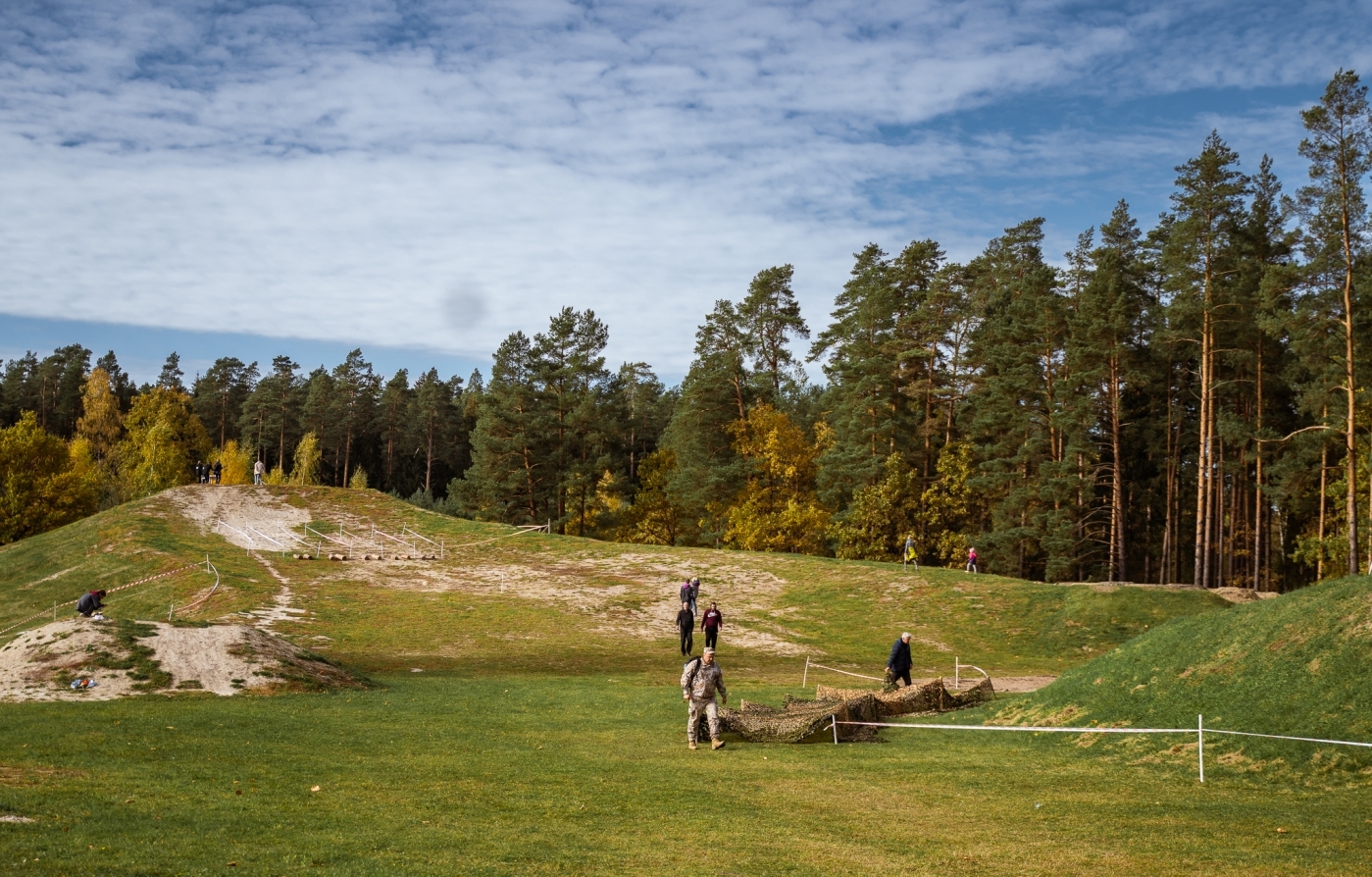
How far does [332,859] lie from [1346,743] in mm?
13441

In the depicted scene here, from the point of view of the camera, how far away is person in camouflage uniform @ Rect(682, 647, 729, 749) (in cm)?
1638

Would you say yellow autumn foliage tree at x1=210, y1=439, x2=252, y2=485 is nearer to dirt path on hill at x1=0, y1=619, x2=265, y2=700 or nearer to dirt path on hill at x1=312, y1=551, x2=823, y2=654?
dirt path on hill at x1=312, y1=551, x2=823, y2=654

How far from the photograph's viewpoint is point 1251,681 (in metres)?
16.1

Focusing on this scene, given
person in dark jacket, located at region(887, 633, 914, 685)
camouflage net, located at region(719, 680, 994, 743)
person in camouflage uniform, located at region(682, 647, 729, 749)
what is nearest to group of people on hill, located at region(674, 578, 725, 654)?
person in dark jacket, located at region(887, 633, 914, 685)

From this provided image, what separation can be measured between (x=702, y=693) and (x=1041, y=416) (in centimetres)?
4889

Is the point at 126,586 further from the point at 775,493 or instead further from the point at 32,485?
the point at 775,493

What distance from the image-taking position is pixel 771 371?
7988 cm

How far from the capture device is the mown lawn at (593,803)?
9125 millimetres

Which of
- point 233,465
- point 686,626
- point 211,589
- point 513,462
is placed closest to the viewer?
point 686,626

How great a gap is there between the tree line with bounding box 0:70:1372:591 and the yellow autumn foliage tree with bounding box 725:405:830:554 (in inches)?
7.1

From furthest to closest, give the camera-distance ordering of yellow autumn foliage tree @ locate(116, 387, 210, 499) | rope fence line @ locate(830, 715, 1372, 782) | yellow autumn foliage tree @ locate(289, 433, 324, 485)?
yellow autumn foliage tree @ locate(289, 433, 324, 485)
yellow autumn foliage tree @ locate(116, 387, 210, 499)
rope fence line @ locate(830, 715, 1372, 782)

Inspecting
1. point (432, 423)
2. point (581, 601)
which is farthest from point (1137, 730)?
point (432, 423)

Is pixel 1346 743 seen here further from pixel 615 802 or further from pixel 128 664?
pixel 128 664

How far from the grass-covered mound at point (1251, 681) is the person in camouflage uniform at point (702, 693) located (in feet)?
23.0
